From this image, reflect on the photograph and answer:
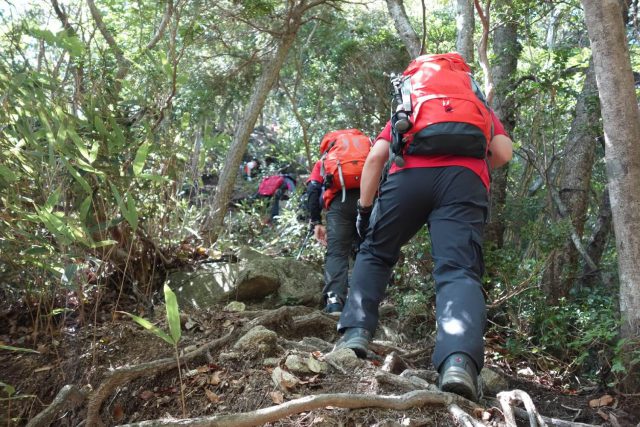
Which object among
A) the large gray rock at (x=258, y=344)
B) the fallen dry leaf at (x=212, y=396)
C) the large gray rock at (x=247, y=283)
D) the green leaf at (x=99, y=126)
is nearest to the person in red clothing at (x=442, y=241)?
the large gray rock at (x=258, y=344)

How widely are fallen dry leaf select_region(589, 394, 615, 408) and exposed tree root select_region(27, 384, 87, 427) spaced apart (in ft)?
8.72

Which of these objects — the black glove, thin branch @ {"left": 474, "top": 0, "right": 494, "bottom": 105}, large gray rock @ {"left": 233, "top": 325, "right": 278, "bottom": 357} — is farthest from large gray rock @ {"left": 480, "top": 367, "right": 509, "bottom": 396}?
thin branch @ {"left": 474, "top": 0, "right": 494, "bottom": 105}

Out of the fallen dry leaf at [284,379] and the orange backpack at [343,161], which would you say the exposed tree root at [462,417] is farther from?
the orange backpack at [343,161]

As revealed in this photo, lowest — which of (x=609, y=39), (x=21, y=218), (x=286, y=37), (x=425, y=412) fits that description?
(x=425, y=412)

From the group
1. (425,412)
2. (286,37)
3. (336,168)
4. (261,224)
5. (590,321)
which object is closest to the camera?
(425,412)

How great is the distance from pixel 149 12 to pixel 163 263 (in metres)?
4.45

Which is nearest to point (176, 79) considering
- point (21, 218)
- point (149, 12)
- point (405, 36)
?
point (21, 218)

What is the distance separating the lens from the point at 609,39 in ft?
11.0

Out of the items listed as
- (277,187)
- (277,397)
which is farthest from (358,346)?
(277,187)

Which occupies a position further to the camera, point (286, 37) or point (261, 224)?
point (261, 224)

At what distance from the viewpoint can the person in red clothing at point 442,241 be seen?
2.76 meters

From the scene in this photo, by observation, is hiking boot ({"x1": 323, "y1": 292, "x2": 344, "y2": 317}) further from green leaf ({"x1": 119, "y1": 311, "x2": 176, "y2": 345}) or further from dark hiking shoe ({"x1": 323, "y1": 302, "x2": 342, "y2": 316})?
green leaf ({"x1": 119, "y1": 311, "x2": 176, "y2": 345})

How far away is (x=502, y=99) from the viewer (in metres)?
6.11

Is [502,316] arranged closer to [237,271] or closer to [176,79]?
[237,271]
